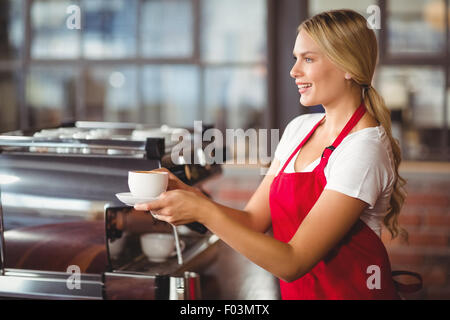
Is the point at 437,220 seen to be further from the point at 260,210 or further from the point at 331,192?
the point at 331,192

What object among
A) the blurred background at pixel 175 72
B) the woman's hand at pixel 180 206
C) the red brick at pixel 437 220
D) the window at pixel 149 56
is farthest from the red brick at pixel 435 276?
the window at pixel 149 56

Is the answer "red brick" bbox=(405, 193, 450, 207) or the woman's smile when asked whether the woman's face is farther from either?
"red brick" bbox=(405, 193, 450, 207)

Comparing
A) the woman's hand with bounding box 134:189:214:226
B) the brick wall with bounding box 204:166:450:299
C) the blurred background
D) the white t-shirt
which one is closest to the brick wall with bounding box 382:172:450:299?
the brick wall with bounding box 204:166:450:299

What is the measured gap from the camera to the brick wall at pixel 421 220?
3699 mm

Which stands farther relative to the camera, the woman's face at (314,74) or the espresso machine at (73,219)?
the espresso machine at (73,219)

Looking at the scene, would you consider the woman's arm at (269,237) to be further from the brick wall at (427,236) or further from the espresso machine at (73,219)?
the brick wall at (427,236)

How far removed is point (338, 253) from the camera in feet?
5.15

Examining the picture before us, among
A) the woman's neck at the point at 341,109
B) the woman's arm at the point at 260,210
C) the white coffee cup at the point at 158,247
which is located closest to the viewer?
the woman's neck at the point at 341,109

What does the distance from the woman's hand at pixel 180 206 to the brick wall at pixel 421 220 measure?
6.74 ft

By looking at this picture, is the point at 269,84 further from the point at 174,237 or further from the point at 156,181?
the point at 156,181

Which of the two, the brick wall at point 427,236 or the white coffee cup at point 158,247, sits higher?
the white coffee cup at point 158,247

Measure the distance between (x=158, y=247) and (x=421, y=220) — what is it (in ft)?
11.3
